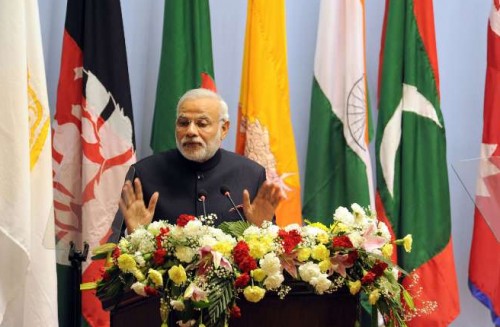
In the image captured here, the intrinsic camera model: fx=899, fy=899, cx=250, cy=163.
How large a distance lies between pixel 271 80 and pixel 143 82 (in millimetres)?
854

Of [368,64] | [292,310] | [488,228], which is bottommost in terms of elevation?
[488,228]

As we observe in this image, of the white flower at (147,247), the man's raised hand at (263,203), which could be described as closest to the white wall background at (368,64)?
the man's raised hand at (263,203)

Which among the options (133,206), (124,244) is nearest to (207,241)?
(124,244)

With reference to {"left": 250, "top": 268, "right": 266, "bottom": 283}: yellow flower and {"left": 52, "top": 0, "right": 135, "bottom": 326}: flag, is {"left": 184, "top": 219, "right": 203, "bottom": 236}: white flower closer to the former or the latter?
{"left": 250, "top": 268, "right": 266, "bottom": 283}: yellow flower

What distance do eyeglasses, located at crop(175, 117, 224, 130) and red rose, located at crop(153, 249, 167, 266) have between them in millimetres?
1495

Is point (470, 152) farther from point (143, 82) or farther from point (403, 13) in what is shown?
point (143, 82)

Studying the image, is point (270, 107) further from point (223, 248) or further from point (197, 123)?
point (223, 248)

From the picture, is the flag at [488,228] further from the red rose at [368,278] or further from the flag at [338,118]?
the red rose at [368,278]

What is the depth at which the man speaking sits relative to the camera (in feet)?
12.9

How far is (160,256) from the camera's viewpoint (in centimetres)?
→ 262

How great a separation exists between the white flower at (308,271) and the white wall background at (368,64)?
283cm

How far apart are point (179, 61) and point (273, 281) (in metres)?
2.69

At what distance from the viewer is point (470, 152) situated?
17.9 feet

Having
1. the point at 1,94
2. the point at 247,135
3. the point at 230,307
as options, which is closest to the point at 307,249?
the point at 230,307
